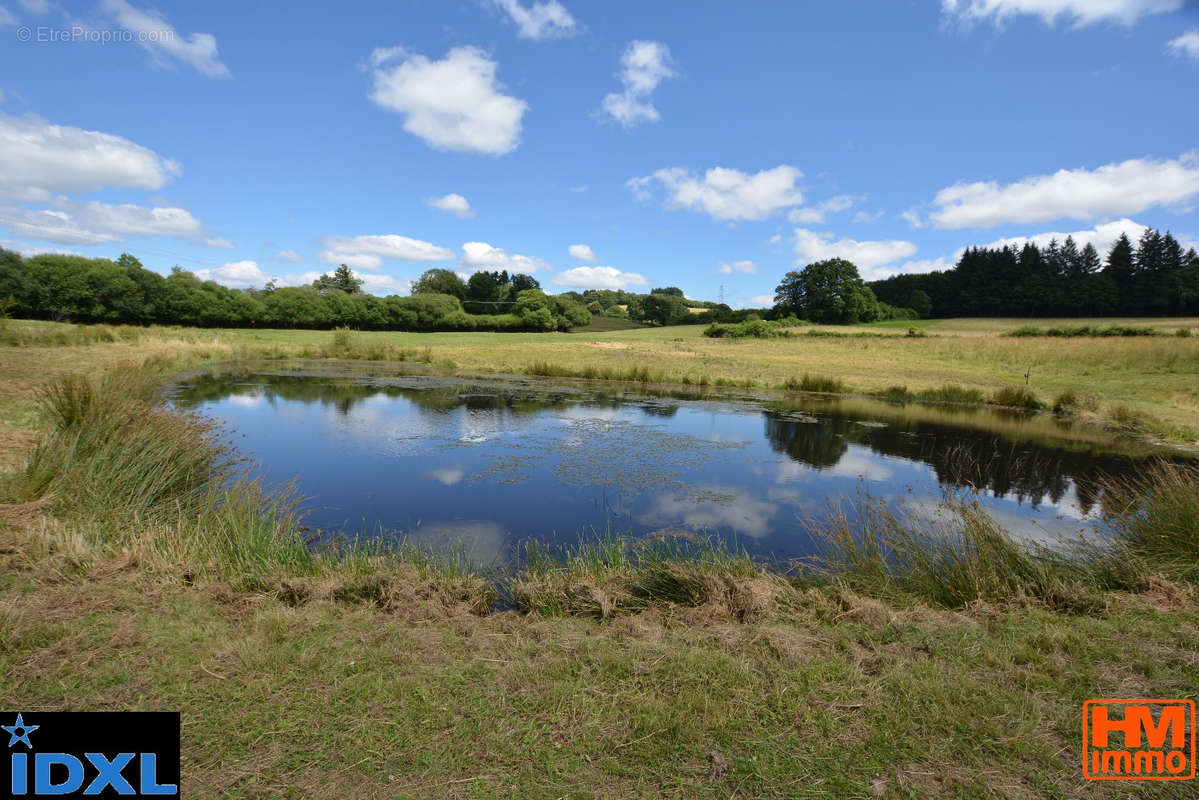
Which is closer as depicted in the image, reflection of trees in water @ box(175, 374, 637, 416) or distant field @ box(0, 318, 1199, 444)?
distant field @ box(0, 318, 1199, 444)

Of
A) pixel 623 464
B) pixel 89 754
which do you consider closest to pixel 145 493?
pixel 89 754

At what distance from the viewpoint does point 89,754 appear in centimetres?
267

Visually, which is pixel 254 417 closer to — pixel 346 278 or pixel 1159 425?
pixel 1159 425

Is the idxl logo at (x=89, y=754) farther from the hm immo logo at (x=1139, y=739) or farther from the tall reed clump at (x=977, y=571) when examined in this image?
the tall reed clump at (x=977, y=571)

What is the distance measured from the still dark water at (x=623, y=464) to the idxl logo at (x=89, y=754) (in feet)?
13.5

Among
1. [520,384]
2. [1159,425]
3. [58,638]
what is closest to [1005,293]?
[1159,425]

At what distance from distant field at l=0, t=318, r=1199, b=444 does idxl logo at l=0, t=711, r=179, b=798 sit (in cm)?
983

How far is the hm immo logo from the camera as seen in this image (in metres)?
2.89

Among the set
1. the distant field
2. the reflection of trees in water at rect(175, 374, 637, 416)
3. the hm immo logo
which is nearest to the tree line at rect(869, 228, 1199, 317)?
the distant field

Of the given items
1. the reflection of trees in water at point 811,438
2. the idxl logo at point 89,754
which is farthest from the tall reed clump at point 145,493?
the reflection of trees in water at point 811,438

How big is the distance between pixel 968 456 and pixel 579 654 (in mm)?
13344

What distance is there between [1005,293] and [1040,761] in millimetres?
88813

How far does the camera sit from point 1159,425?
17.4 meters

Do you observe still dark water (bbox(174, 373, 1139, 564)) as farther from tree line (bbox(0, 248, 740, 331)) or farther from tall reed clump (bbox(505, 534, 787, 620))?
tree line (bbox(0, 248, 740, 331))
